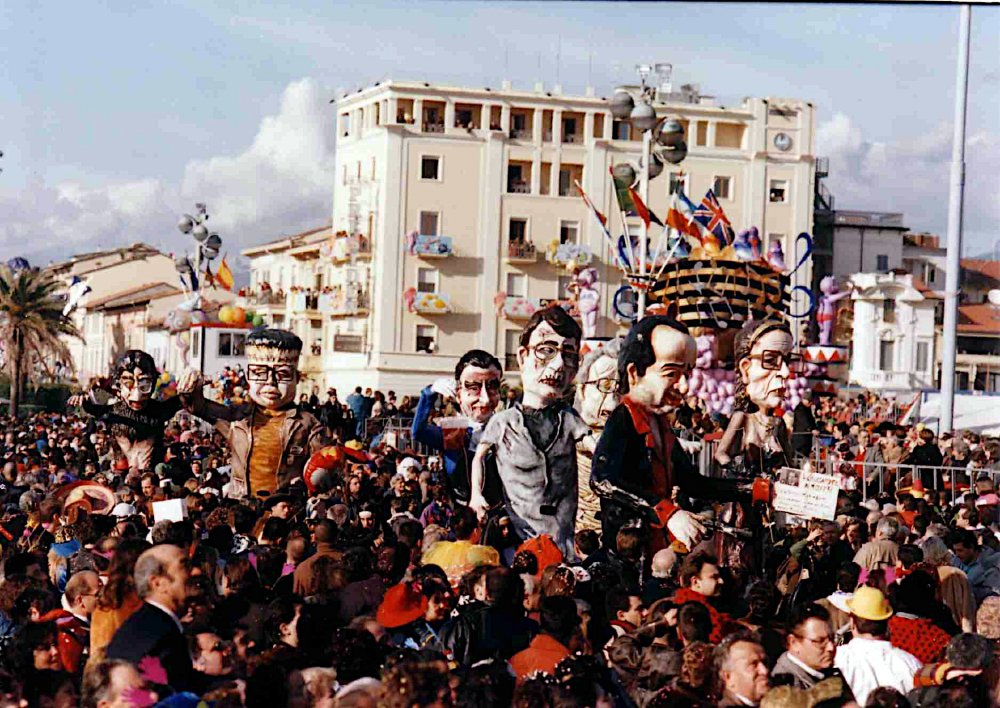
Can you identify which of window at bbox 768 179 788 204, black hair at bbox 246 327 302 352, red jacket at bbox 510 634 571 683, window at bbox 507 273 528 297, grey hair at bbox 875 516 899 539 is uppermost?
window at bbox 768 179 788 204

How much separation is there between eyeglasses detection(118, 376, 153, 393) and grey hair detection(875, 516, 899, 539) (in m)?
6.39

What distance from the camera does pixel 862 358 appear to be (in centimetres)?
5684

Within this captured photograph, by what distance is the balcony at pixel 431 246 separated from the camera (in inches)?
2244

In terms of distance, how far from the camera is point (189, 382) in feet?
43.4

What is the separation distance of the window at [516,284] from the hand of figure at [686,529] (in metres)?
48.9

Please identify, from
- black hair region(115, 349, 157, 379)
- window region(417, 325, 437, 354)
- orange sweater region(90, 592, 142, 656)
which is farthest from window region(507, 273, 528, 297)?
orange sweater region(90, 592, 142, 656)

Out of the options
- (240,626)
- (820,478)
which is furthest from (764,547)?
(240,626)

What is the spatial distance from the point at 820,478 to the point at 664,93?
165ft

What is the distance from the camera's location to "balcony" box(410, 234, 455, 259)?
57.0m

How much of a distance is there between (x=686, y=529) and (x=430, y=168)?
48.4 m

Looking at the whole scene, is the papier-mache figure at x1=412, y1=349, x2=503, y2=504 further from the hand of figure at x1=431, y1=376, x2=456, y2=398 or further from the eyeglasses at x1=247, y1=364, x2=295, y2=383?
the eyeglasses at x1=247, y1=364, x2=295, y2=383

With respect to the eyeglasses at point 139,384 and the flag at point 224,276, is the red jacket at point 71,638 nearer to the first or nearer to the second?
the eyeglasses at point 139,384

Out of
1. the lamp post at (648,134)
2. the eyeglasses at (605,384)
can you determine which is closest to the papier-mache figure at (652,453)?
the eyeglasses at (605,384)

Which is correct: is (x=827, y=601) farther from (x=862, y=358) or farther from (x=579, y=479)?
(x=862, y=358)
